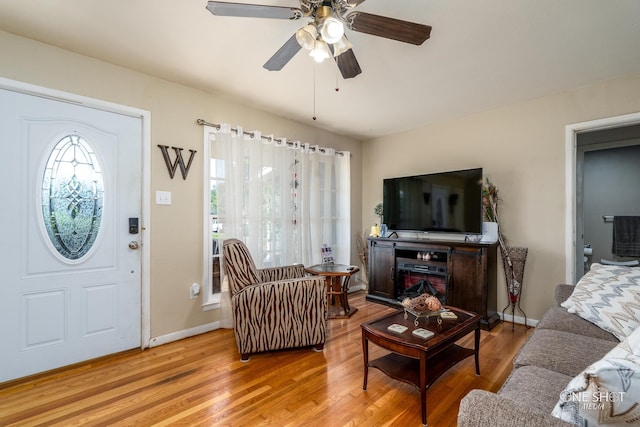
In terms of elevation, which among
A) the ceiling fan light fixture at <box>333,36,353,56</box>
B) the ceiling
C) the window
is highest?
the ceiling

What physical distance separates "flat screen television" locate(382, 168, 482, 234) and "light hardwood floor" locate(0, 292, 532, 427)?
4.66ft

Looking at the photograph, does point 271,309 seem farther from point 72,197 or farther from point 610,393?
point 610,393

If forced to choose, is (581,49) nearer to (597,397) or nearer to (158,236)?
(597,397)

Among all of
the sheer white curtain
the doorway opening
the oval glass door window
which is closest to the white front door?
the oval glass door window

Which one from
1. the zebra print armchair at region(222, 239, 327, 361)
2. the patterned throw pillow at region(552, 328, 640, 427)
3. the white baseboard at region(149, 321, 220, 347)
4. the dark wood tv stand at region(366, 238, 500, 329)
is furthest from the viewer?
the dark wood tv stand at region(366, 238, 500, 329)

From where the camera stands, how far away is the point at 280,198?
12.0 feet

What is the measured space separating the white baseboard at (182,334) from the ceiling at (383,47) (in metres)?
2.46

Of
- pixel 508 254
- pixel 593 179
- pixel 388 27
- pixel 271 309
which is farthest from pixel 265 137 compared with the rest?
pixel 593 179

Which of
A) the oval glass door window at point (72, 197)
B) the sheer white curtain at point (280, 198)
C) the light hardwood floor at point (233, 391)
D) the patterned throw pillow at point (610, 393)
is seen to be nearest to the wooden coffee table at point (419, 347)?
the light hardwood floor at point (233, 391)

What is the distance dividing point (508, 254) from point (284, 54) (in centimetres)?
308

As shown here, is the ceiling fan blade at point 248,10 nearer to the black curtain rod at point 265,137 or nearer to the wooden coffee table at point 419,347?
the black curtain rod at point 265,137

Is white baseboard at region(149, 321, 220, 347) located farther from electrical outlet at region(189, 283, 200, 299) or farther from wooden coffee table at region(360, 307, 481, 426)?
wooden coffee table at region(360, 307, 481, 426)

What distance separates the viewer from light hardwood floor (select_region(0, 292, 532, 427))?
1.75 m

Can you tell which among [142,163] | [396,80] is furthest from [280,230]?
[396,80]
